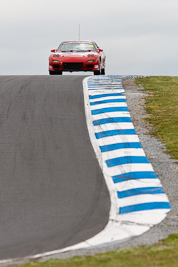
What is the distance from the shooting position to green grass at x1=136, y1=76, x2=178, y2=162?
11.9 metres

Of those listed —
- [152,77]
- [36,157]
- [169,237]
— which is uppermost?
[169,237]

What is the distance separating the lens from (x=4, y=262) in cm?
531

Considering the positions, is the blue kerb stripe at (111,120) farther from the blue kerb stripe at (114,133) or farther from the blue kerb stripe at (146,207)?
the blue kerb stripe at (146,207)

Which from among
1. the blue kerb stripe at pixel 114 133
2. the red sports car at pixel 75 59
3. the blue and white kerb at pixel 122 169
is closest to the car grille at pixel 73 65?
the red sports car at pixel 75 59

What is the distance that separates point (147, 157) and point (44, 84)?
6.85m

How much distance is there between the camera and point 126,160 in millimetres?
9688

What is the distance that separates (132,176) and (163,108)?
19.8ft

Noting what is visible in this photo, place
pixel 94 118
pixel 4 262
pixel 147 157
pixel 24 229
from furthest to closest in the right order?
pixel 94 118 < pixel 147 157 < pixel 24 229 < pixel 4 262

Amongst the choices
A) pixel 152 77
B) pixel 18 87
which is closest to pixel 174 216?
pixel 18 87

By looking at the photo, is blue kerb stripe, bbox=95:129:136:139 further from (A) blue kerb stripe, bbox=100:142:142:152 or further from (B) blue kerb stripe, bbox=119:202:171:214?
(B) blue kerb stripe, bbox=119:202:171:214

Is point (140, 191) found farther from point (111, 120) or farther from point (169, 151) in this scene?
point (111, 120)

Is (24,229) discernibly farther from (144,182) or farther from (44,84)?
(44,84)

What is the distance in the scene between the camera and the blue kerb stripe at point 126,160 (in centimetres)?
957

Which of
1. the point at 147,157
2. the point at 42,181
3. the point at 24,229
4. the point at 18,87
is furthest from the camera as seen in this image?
the point at 18,87
